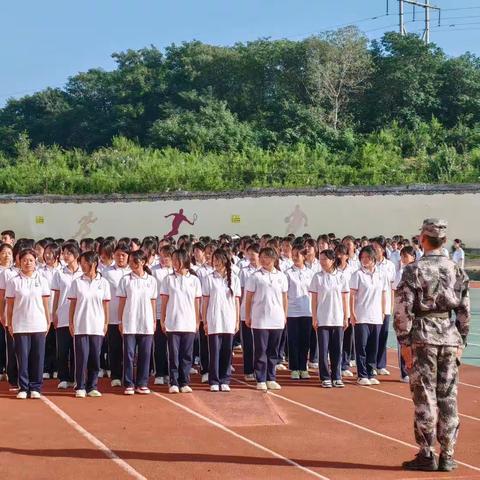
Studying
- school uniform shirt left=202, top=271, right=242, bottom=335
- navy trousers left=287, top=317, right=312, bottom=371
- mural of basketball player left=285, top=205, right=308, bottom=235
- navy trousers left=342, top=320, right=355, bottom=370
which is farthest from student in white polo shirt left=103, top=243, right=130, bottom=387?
mural of basketball player left=285, top=205, right=308, bottom=235

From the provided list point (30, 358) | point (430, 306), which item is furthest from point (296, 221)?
point (430, 306)

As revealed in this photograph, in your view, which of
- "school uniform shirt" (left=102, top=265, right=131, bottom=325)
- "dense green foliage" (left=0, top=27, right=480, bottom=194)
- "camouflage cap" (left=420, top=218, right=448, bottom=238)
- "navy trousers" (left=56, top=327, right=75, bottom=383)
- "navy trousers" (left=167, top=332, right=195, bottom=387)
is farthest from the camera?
"dense green foliage" (left=0, top=27, right=480, bottom=194)

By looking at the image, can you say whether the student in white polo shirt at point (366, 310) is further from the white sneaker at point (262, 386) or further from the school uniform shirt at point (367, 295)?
the white sneaker at point (262, 386)

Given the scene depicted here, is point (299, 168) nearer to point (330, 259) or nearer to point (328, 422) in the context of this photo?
point (330, 259)

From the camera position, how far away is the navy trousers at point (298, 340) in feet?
39.6

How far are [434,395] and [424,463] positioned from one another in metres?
0.51

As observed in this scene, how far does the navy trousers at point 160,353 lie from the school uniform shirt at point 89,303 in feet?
3.99

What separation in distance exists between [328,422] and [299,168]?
26666 mm

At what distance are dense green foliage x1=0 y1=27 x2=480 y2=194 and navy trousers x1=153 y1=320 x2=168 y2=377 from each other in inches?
899

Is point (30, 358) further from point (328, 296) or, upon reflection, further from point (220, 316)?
point (328, 296)

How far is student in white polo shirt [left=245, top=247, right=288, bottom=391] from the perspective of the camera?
36.1 ft

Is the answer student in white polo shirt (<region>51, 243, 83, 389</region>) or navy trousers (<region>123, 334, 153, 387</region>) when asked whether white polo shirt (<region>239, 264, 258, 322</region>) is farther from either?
student in white polo shirt (<region>51, 243, 83, 389</region>)

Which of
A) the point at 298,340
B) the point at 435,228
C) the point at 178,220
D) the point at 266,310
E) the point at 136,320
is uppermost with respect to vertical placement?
the point at 435,228

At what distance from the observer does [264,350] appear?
1101 centimetres
